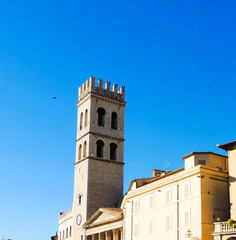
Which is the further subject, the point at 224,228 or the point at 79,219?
the point at 79,219

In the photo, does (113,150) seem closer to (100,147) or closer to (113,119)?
(100,147)

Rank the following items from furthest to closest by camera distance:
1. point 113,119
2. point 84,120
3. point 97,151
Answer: point 113,119
point 84,120
point 97,151

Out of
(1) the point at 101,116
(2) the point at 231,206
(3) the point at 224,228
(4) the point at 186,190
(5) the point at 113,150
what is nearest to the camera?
(3) the point at 224,228

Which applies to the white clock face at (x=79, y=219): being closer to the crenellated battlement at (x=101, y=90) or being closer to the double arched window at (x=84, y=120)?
the double arched window at (x=84, y=120)

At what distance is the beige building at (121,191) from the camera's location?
38.9 metres

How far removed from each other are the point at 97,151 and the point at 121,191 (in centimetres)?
683

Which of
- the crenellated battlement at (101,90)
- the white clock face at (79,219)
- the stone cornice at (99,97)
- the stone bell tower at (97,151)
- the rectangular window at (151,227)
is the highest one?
the crenellated battlement at (101,90)

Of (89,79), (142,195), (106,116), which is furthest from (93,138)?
(142,195)

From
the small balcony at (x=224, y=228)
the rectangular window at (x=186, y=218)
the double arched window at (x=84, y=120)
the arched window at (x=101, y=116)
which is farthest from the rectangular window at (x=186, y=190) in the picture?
the double arched window at (x=84, y=120)

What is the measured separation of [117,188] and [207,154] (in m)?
29.1

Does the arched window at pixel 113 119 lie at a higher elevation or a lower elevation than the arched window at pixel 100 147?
higher

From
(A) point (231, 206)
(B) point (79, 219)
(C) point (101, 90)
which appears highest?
(C) point (101, 90)

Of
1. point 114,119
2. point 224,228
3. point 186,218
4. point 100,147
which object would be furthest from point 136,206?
point 114,119

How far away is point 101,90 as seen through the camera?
71812 millimetres
